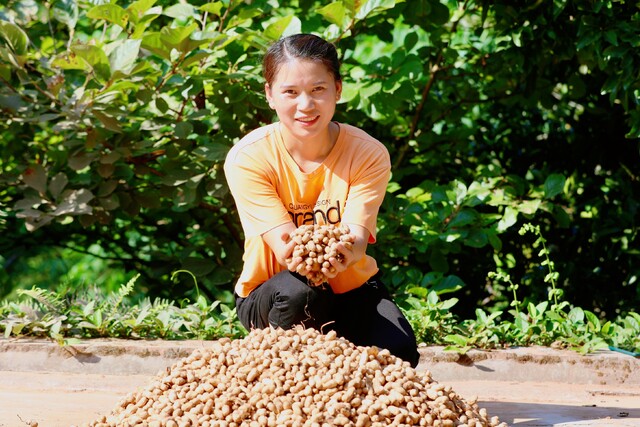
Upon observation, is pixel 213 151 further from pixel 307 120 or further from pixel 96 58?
pixel 307 120

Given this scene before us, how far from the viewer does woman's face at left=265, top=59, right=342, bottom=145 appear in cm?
290

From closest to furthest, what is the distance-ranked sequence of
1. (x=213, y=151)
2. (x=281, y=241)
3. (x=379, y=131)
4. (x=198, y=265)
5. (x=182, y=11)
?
1. (x=281, y=241)
2. (x=182, y=11)
3. (x=213, y=151)
4. (x=198, y=265)
5. (x=379, y=131)

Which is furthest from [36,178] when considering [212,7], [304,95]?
[304,95]

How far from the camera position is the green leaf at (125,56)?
3.78 meters

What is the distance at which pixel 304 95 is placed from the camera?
9.54 ft

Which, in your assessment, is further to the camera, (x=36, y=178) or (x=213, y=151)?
(x=36, y=178)

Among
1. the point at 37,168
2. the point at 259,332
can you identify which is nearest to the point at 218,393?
the point at 259,332

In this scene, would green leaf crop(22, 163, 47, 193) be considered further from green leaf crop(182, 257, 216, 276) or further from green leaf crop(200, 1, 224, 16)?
green leaf crop(200, 1, 224, 16)

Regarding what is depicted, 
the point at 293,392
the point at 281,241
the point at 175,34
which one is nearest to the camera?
the point at 293,392

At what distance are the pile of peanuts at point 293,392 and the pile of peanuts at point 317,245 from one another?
200 millimetres

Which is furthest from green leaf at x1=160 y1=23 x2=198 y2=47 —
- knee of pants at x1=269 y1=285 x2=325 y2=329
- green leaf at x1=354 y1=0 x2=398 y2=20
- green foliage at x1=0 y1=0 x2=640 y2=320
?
knee of pants at x1=269 y1=285 x2=325 y2=329

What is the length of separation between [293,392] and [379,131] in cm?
283

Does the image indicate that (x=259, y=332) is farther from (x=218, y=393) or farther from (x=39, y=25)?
(x=39, y=25)

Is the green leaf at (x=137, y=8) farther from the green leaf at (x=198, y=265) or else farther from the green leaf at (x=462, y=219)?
the green leaf at (x=462, y=219)
